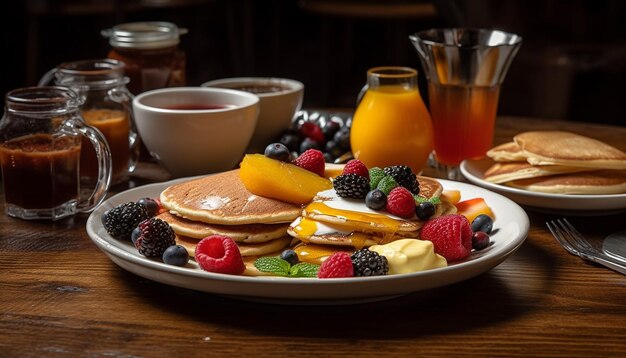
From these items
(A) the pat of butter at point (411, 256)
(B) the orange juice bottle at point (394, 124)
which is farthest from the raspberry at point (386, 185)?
(B) the orange juice bottle at point (394, 124)

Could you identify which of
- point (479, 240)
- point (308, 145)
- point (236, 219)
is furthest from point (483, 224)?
point (308, 145)

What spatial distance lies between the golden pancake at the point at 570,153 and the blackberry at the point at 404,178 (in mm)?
353

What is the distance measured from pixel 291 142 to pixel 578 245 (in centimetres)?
78

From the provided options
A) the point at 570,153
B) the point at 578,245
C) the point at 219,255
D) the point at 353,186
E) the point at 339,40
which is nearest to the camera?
the point at 219,255

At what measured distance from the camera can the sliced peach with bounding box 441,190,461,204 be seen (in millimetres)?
1509

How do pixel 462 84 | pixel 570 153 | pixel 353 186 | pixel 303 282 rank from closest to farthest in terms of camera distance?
pixel 303 282, pixel 353 186, pixel 570 153, pixel 462 84

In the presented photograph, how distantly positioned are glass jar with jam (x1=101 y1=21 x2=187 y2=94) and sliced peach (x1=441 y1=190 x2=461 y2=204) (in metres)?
0.86

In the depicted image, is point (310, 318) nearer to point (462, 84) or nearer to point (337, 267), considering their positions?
point (337, 267)

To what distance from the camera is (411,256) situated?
119cm

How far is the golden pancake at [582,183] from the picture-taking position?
1.60 meters

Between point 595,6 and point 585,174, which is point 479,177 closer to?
point 585,174

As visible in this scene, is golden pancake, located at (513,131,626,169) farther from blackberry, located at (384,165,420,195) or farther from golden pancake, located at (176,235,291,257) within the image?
golden pancake, located at (176,235,291,257)

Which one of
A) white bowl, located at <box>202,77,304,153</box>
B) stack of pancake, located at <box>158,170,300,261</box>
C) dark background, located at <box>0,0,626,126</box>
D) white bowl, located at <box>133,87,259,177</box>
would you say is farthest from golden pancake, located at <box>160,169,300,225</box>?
dark background, located at <box>0,0,626,126</box>

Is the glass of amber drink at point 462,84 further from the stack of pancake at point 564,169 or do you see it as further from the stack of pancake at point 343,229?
the stack of pancake at point 343,229
